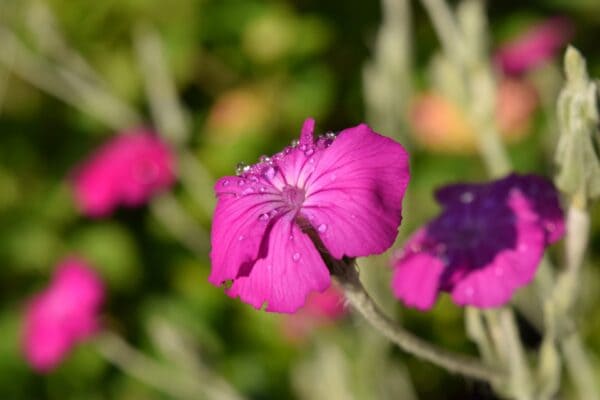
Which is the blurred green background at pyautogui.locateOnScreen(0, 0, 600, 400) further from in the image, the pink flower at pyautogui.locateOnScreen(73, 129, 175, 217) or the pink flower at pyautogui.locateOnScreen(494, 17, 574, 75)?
the pink flower at pyautogui.locateOnScreen(73, 129, 175, 217)

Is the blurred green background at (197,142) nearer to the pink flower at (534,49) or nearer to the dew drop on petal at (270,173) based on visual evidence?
the pink flower at (534,49)

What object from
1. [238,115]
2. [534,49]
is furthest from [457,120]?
[238,115]

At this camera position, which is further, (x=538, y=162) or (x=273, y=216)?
(x=538, y=162)

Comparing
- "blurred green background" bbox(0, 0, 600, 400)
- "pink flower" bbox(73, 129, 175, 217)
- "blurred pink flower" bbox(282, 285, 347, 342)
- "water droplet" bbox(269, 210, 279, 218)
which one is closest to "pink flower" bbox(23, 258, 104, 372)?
"pink flower" bbox(73, 129, 175, 217)

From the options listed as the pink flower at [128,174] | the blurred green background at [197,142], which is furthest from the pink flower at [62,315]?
the blurred green background at [197,142]

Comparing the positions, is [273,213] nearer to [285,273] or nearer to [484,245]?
[285,273]

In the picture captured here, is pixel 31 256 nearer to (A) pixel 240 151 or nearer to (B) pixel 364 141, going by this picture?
(A) pixel 240 151

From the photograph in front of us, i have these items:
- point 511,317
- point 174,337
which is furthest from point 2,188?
point 511,317
